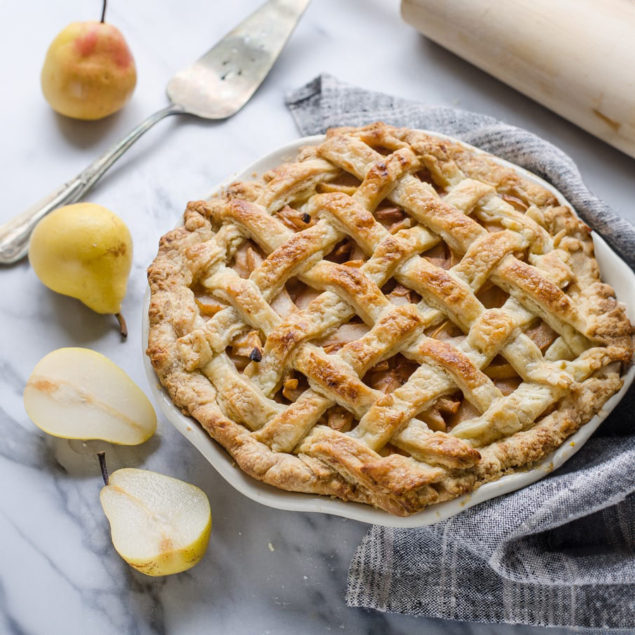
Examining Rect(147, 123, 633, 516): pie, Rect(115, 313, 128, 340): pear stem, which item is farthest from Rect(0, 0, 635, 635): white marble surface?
Rect(147, 123, 633, 516): pie

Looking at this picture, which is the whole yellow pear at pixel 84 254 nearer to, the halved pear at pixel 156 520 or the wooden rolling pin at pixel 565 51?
the halved pear at pixel 156 520

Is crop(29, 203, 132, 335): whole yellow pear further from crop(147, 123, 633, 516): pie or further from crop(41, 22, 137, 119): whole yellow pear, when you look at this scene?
crop(41, 22, 137, 119): whole yellow pear

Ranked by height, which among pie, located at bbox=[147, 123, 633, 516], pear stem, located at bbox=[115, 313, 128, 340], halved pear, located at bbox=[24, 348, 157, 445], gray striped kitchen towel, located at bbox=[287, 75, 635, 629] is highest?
pie, located at bbox=[147, 123, 633, 516]

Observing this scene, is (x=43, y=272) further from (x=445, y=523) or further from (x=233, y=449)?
(x=445, y=523)

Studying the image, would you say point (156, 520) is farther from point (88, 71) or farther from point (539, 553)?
point (88, 71)

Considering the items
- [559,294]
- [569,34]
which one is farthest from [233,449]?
[569,34]
